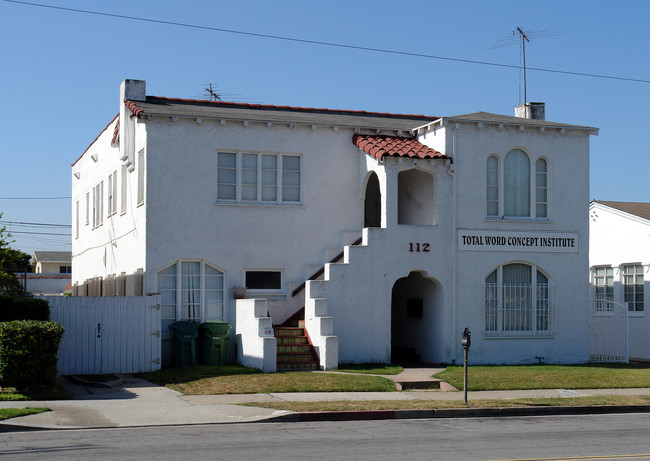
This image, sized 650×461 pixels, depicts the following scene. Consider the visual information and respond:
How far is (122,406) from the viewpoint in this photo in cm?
1420

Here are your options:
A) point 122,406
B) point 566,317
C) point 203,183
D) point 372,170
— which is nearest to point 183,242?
point 203,183

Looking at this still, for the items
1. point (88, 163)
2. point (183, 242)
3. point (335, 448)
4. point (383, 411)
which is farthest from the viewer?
point (88, 163)

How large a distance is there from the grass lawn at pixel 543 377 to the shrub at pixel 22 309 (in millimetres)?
8773

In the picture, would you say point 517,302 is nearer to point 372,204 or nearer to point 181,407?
point 372,204

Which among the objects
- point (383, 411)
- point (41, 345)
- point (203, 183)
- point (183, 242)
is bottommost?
point (383, 411)

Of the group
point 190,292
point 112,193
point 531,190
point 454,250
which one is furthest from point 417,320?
point 112,193

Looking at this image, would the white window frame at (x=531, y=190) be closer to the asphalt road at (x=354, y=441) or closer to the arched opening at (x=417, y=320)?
the arched opening at (x=417, y=320)

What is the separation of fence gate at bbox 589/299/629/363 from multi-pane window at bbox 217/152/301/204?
31.2 ft

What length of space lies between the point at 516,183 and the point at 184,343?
985cm

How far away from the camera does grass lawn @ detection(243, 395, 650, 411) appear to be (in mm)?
14172

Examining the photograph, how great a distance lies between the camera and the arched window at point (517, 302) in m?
21.7

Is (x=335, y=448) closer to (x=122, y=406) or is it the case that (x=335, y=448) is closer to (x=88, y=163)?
(x=122, y=406)

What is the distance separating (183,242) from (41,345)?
641cm

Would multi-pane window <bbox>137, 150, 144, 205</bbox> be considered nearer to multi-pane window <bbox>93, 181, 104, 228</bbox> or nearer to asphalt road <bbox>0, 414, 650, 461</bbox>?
multi-pane window <bbox>93, 181, 104, 228</bbox>
